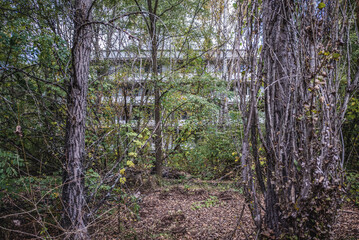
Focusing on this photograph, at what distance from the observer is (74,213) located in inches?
96.7

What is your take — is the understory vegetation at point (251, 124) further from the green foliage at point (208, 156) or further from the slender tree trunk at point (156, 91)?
the green foliage at point (208, 156)

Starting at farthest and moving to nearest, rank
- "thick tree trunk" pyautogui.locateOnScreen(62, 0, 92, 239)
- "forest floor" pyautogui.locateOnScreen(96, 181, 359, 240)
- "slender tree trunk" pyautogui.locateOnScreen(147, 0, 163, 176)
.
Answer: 1. "slender tree trunk" pyautogui.locateOnScreen(147, 0, 163, 176)
2. "forest floor" pyautogui.locateOnScreen(96, 181, 359, 240)
3. "thick tree trunk" pyautogui.locateOnScreen(62, 0, 92, 239)

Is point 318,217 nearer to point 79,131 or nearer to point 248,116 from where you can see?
point 248,116

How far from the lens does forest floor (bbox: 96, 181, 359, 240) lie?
3.31 m

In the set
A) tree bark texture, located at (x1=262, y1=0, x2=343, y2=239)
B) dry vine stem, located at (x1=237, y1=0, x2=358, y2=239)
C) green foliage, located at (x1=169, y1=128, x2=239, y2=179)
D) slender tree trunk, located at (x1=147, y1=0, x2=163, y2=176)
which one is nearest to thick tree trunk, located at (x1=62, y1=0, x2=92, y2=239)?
dry vine stem, located at (x1=237, y1=0, x2=358, y2=239)

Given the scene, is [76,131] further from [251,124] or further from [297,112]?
[297,112]

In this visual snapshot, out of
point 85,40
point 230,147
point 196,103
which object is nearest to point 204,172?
point 230,147

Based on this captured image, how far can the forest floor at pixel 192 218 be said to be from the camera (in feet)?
10.9

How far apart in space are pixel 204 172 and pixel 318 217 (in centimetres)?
603

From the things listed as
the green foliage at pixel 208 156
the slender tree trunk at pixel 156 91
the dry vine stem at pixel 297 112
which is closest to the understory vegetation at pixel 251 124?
the dry vine stem at pixel 297 112

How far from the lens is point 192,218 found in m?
4.12

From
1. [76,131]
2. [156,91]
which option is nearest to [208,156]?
[156,91]

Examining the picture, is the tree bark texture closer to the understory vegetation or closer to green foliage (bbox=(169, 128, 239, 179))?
the understory vegetation

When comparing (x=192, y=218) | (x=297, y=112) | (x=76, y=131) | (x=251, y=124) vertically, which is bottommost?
(x=192, y=218)
